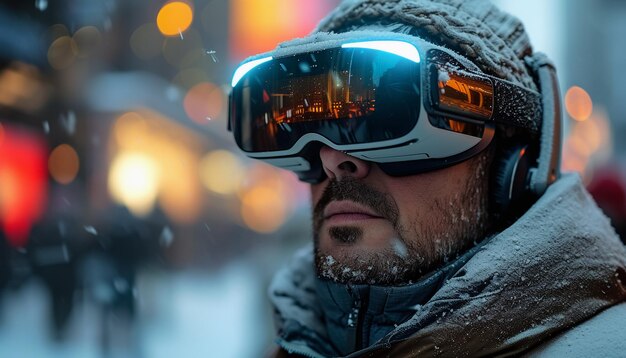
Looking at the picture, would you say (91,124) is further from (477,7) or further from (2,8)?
(477,7)

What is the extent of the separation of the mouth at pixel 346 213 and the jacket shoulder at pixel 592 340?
558mm

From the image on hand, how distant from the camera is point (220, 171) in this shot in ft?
60.9

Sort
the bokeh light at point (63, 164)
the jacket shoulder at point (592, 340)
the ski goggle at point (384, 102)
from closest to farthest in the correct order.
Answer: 1. the jacket shoulder at point (592, 340)
2. the ski goggle at point (384, 102)
3. the bokeh light at point (63, 164)

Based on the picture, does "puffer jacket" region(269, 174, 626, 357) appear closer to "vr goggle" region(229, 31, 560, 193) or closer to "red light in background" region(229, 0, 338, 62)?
"vr goggle" region(229, 31, 560, 193)

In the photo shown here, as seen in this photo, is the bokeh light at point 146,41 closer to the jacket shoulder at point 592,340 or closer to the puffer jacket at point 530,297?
the puffer jacket at point 530,297

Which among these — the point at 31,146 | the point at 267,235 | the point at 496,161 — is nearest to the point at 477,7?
the point at 496,161

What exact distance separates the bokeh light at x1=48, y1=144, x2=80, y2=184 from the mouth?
940 cm

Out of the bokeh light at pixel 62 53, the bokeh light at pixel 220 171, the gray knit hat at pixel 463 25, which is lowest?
the bokeh light at pixel 220 171

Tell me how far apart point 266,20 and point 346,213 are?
26.3ft

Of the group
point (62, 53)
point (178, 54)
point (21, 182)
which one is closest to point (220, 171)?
point (178, 54)

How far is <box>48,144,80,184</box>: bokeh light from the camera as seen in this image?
10.2 m

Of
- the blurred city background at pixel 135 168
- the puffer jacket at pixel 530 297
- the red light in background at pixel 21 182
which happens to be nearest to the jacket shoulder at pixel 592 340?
the puffer jacket at pixel 530 297

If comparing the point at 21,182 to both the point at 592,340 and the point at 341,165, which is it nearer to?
the point at 341,165

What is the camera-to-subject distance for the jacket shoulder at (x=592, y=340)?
4.61ft
